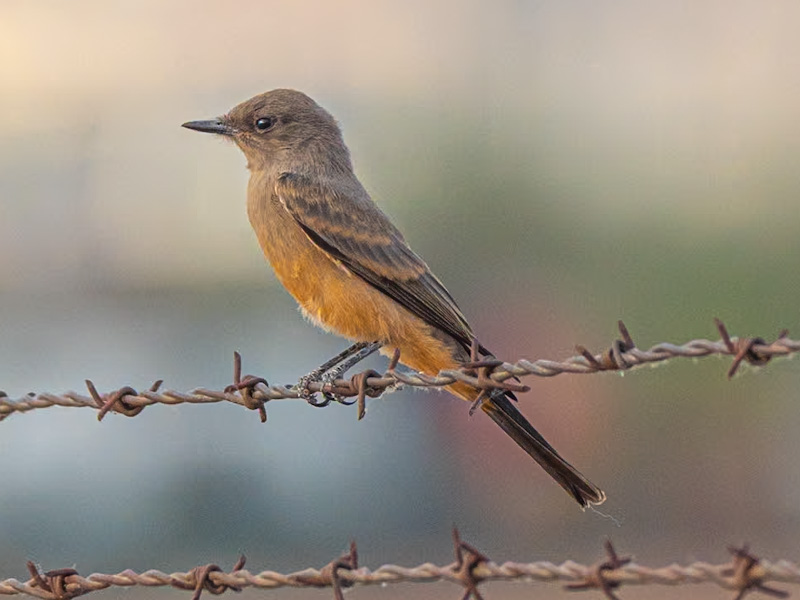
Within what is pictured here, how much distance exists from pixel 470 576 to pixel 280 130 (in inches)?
152

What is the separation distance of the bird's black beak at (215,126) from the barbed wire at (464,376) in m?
2.43

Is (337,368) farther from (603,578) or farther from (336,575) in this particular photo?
(603,578)

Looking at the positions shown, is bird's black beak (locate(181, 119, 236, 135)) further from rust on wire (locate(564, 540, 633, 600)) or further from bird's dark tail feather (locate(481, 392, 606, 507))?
rust on wire (locate(564, 540, 633, 600))

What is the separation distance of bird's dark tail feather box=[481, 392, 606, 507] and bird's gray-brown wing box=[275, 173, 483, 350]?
1.73 ft

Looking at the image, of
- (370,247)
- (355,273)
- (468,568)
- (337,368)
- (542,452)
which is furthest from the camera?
(370,247)

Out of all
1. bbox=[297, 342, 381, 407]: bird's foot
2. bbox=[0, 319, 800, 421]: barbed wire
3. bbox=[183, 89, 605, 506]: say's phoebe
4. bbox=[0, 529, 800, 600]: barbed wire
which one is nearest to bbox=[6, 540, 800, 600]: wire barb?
bbox=[0, 529, 800, 600]: barbed wire

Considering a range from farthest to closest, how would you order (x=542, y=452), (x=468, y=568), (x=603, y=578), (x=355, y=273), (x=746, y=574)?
(x=355, y=273) < (x=542, y=452) < (x=468, y=568) < (x=603, y=578) < (x=746, y=574)

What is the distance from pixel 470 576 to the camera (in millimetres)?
3268

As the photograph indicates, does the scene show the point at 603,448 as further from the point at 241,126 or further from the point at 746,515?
the point at 241,126

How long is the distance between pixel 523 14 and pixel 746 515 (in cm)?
1693

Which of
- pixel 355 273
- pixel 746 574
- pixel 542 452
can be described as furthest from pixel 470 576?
pixel 355 273

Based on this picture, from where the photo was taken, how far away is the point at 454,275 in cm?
2153

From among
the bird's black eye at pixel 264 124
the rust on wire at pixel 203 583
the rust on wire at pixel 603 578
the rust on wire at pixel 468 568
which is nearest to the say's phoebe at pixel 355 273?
the bird's black eye at pixel 264 124

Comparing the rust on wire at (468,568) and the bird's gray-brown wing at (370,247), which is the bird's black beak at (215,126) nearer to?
the bird's gray-brown wing at (370,247)
